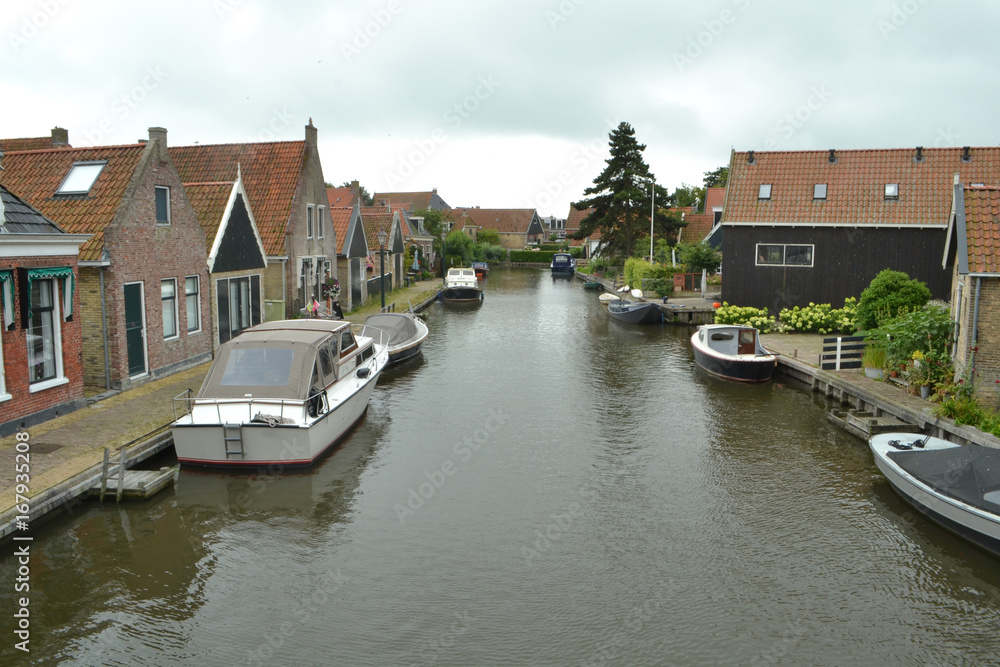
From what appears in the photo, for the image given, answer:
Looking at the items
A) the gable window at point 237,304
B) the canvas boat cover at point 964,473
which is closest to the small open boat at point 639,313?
the gable window at point 237,304

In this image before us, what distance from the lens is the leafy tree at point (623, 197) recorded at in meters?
57.9

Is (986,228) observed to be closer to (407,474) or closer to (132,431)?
Answer: (407,474)

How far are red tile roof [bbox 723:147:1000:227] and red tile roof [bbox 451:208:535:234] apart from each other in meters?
81.2

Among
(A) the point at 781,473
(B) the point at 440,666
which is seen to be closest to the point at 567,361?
(A) the point at 781,473

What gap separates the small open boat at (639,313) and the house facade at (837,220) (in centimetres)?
366

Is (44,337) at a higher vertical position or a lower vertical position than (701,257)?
lower

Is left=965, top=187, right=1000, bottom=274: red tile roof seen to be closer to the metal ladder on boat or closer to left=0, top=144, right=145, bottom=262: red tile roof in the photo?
the metal ladder on boat

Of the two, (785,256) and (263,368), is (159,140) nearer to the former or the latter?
(263,368)

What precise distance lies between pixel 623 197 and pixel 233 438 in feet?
159

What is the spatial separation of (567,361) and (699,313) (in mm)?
12212

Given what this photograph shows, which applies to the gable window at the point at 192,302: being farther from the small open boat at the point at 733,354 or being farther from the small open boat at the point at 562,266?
the small open boat at the point at 562,266

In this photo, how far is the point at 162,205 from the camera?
17.3 metres

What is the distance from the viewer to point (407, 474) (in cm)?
1323

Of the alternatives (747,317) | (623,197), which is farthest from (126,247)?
(623,197)
